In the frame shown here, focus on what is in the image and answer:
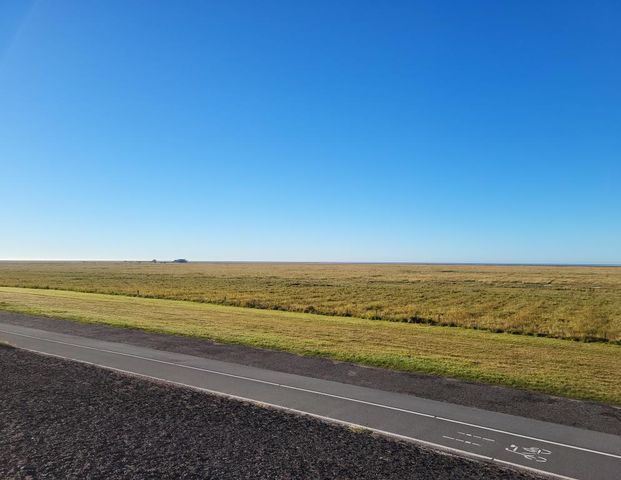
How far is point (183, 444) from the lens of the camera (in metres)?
6.68

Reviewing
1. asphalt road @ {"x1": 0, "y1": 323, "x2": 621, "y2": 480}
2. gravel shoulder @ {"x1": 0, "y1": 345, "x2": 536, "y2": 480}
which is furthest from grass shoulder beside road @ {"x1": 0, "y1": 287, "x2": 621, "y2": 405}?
gravel shoulder @ {"x1": 0, "y1": 345, "x2": 536, "y2": 480}

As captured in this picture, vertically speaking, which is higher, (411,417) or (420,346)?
(411,417)

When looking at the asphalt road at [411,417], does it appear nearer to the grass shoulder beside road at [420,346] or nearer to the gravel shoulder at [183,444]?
the gravel shoulder at [183,444]

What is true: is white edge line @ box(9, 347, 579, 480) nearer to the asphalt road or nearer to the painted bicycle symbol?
the asphalt road

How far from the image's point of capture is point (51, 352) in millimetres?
13234

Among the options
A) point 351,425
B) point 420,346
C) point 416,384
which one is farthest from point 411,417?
point 420,346

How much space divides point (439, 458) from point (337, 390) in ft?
11.7

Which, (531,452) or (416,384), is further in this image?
(416,384)

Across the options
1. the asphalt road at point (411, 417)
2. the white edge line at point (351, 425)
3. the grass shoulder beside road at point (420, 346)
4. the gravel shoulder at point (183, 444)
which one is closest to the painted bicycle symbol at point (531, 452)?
the asphalt road at point (411, 417)

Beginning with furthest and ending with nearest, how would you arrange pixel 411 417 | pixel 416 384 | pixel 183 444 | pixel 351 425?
pixel 416 384, pixel 411 417, pixel 351 425, pixel 183 444

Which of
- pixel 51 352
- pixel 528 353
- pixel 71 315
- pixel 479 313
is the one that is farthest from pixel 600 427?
pixel 479 313

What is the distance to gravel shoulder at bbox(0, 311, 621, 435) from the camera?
841 centimetres

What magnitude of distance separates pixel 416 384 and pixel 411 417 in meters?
2.48

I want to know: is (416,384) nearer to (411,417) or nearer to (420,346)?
(411,417)
